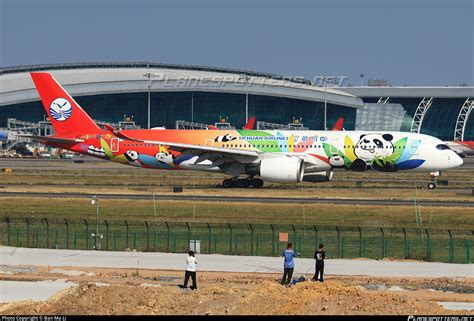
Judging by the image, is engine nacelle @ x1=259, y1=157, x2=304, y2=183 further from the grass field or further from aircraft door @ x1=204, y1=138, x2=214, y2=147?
aircraft door @ x1=204, y1=138, x2=214, y2=147

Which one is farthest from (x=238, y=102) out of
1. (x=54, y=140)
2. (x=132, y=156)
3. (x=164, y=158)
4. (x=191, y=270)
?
(x=191, y=270)

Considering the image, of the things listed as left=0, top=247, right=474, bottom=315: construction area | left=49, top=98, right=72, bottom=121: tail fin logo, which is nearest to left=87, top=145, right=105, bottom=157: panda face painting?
left=49, top=98, right=72, bottom=121: tail fin logo

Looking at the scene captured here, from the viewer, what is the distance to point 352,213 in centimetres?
5747

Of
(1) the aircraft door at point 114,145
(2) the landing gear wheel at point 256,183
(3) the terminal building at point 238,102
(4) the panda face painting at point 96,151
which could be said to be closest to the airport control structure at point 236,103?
(3) the terminal building at point 238,102

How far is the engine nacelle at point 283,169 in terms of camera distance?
68.9 m

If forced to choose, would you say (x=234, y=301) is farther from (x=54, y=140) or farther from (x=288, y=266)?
(x=54, y=140)

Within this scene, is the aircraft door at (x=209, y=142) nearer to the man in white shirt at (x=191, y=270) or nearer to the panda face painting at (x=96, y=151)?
the panda face painting at (x=96, y=151)

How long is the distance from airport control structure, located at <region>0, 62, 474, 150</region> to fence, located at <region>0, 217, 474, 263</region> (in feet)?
361

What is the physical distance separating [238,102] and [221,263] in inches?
5187

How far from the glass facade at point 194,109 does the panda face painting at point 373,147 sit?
324 feet

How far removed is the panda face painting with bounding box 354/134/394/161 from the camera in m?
71.6

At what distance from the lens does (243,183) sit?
2901 inches

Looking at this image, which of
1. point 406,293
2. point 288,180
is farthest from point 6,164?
point 406,293

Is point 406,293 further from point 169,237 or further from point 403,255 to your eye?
point 169,237
